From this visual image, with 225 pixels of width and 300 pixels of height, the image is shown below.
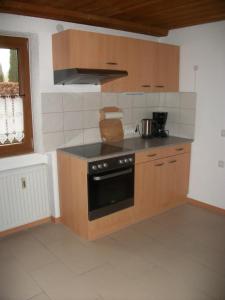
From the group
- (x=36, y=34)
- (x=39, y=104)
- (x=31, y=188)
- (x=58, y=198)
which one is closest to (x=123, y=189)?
(x=58, y=198)

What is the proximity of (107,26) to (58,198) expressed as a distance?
2.10m

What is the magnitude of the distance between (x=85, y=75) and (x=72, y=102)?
0.52 m

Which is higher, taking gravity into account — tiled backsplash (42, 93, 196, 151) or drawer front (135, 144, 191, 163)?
tiled backsplash (42, 93, 196, 151)

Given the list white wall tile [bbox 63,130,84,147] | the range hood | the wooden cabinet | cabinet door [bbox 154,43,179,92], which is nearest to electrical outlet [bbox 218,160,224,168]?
the wooden cabinet

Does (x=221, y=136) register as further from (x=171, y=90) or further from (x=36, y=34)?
(x=36, y=34)

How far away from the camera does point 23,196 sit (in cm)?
310

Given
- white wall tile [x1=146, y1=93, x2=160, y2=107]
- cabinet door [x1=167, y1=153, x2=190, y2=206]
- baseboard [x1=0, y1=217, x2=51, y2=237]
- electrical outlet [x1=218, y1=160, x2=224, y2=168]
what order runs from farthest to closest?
1. white wall tile [x1=146, y1=93, x2=160, y2=107]
2. cabinet door [x1=167, y1=153, x2=190, y2=206]
3. electrical outlet [x1=218, y1=160, x2=224, y2=168]
4. baseboard [x1=0, y1=217, x2=51, y2=237]

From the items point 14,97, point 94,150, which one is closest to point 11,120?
point 14,97

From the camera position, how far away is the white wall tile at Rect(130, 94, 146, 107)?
3.93 metres

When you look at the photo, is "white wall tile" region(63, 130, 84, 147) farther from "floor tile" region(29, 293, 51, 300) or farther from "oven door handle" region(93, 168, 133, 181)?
"floor tile" region(29, 293, 51, 300)

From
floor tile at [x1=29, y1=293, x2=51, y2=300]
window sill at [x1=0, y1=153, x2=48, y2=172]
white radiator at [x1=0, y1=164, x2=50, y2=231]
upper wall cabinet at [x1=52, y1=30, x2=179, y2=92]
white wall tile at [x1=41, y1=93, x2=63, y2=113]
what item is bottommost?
floor tile at [x1=29, y1=293, x2=51, y2=300]

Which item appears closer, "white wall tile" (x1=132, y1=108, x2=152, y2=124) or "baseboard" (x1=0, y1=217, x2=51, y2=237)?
"baseboard" (x1=0, y1=217, x2=51, y2=237)

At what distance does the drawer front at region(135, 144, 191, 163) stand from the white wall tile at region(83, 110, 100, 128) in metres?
0.69

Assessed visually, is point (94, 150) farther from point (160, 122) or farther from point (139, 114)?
point (160, 122)
